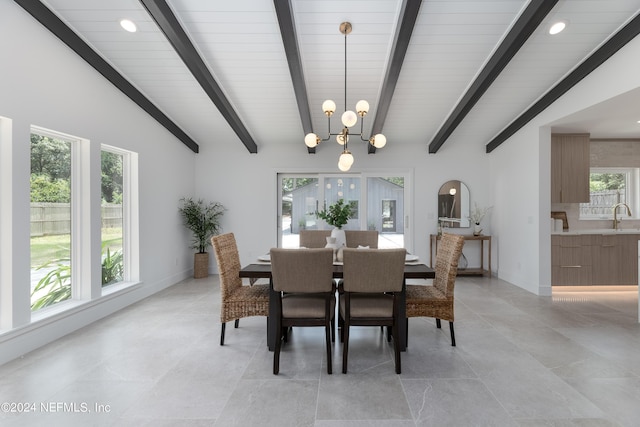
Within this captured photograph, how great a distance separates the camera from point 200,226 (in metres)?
5.59

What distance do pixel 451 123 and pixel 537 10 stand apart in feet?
6.85

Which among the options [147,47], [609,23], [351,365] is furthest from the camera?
[147,47]

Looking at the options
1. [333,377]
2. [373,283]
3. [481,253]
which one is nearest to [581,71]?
[481,253]

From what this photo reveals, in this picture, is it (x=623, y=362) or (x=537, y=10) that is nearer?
(x=623, y=362)

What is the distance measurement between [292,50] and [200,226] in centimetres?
348

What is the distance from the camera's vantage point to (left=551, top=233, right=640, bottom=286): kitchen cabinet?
459 cm

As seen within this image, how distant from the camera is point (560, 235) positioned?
459 cm

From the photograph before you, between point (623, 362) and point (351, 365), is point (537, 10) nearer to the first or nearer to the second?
point (623, 362)

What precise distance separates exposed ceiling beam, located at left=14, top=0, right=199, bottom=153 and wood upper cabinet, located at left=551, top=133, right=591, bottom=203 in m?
5.74

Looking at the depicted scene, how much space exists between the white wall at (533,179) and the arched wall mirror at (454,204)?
1.61ft

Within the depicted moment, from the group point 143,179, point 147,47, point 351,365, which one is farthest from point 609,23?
point 143,179

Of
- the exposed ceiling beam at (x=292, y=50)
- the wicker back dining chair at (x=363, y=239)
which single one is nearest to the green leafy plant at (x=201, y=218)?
the exposed ceiling beam at (x=292, y=50)

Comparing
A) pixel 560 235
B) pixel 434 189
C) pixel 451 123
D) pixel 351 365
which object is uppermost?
pixel 451 123

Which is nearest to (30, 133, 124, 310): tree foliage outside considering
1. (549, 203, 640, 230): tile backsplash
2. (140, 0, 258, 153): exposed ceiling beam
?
(140, 0, 258, 153): exposed ceiling beam
